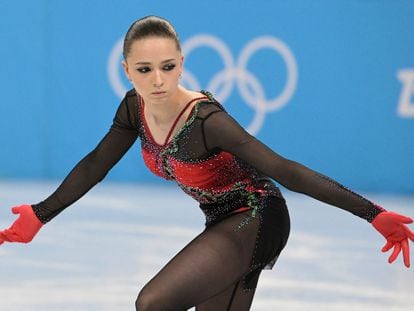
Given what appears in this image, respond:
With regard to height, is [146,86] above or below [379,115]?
below

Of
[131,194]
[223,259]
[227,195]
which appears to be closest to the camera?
[223,259]

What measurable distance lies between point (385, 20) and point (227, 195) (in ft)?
18.2

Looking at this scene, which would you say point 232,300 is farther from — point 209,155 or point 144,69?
point 144,69

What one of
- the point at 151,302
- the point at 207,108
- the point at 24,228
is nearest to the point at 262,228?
the point at 207,108

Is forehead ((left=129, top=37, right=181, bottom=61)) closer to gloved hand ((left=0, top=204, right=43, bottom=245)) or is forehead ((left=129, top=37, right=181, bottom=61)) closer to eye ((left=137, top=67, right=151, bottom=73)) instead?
eye ((left=137, top=67, right=151, bottom=73))

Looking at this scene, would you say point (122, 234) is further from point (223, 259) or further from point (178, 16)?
point (223, 259)

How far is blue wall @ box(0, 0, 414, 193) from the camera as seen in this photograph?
8500 mm

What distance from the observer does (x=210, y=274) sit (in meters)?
3.00

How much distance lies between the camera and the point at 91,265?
5.45 m

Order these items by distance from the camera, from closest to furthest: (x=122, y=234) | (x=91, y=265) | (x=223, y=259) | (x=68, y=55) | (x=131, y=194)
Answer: (x=223, y=259)
(x=91, y=265)
(x=122, y=234)
(x=131, y=194)
(x=68, y=55)

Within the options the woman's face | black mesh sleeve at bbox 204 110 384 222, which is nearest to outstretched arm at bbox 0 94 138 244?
the woman's face

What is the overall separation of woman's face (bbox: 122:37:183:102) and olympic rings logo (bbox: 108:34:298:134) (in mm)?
5412

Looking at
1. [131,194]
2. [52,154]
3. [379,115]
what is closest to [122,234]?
[131,194]

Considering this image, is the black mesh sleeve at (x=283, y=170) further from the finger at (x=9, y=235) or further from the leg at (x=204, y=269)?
the finger at (x=9, y=235)
